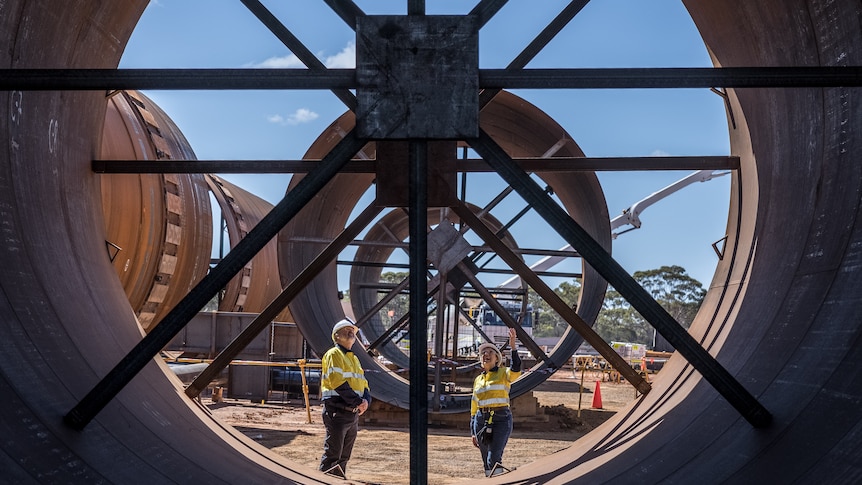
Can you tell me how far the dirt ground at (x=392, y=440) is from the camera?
8.22 m

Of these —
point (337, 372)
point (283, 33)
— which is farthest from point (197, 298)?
point (337, 372)

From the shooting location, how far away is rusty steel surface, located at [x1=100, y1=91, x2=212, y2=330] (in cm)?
836

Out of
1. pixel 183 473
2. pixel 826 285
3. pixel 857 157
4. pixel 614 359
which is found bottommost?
pixel 183 473

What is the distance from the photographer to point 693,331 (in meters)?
5.88

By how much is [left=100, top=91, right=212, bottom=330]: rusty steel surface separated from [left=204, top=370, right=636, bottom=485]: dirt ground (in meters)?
1.79

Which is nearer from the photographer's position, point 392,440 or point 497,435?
point 497,435

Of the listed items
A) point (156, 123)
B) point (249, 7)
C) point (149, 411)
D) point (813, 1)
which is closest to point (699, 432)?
point (813, 1)

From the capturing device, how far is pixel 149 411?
4.60 m

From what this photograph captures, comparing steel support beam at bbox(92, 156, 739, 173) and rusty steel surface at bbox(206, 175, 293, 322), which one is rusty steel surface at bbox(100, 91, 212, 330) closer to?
steel support beam at bbox(92, 156, 739, 173)

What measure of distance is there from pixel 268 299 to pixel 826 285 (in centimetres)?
1525

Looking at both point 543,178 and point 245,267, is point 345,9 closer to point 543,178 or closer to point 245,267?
point 543,178

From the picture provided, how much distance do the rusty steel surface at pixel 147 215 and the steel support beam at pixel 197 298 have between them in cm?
438

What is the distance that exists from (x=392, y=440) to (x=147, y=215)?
4118 millimetres

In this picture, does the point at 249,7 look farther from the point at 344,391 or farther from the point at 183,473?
the point at 344,391
